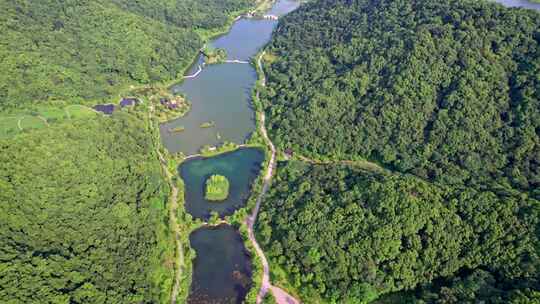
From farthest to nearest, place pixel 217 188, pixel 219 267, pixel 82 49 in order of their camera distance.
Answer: pixel 82 49 → pixel 217 188 → pixel 219 267

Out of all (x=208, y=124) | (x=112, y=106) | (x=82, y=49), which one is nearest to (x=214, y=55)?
(x=208, y=124)

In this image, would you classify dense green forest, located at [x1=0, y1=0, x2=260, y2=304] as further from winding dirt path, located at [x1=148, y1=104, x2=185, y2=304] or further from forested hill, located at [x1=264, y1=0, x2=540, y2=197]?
forested hill, located at [x1=264, y1=0, x2=540, y2=197]

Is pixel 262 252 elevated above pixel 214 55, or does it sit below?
below

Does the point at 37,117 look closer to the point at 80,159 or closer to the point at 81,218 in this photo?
the point at 80,159

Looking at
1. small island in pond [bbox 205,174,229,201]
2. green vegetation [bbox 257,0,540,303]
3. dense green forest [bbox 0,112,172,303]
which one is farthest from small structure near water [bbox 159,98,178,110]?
small island in pond [bbox 205,174,229,201]

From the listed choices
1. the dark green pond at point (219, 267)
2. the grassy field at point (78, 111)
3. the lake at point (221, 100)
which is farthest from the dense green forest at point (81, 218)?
the grassy field at point (78, 111)

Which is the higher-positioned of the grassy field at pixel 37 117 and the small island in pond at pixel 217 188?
the grassy field at pixel 37 117

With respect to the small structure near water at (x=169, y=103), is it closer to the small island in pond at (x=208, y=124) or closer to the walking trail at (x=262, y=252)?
the small island in pond at (x=208, y=124)
